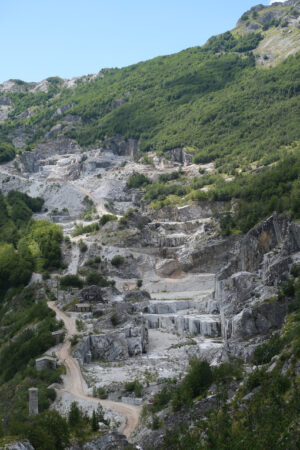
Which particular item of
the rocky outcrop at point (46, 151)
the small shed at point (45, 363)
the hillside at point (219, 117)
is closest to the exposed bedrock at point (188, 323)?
the small shed at point (45, 363)

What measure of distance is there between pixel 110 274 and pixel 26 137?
116 m

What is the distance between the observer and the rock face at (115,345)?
53781mm

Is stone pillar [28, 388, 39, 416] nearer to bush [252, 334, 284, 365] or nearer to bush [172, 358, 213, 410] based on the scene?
bush [172, 358, 213, 410]

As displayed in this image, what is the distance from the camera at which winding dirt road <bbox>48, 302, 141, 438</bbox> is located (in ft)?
113

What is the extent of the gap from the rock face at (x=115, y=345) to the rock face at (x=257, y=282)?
27.4 feet

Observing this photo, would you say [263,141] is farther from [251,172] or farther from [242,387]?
[242,387]

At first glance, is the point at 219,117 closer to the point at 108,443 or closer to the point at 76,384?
the point at 76,384

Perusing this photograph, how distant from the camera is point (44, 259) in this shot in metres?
94.1

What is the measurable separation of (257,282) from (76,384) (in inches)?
824

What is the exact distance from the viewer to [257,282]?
5578 cm

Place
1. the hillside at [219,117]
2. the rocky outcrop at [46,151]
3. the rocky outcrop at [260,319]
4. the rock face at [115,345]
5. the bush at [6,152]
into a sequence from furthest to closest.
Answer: the rocky outcrop at [46,151] → the bush at [6,152] → the hillside at [219,117] → the rock face at [115,345] → the rocky outcrop at [260,319]

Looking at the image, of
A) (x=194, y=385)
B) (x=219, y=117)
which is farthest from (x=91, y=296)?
(x=219, y=117)

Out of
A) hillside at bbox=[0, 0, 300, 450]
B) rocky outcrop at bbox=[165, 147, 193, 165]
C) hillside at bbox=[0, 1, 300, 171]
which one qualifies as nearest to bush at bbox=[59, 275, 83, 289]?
hillside at bbox=[0, 0, 300, 450]

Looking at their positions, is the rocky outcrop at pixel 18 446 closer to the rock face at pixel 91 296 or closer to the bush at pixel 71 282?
the rock face at pixel 91 296
